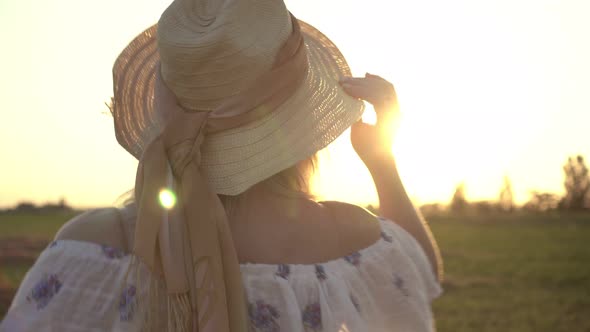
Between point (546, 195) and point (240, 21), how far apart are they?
32231mm

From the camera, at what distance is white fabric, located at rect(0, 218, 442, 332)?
5.78 ft

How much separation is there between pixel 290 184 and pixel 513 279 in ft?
36.0

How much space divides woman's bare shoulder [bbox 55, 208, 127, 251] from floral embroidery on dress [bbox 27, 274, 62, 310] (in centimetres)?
11

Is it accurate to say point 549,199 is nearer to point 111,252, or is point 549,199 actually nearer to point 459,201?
point 459,201

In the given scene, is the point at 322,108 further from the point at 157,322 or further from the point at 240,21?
the point at 157,322

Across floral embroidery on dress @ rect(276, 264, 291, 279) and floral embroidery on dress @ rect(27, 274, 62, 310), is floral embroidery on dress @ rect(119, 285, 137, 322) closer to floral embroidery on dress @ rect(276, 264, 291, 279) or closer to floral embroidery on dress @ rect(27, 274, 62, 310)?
floral embroidery on dress @ rect(27, 274, 62, 310)

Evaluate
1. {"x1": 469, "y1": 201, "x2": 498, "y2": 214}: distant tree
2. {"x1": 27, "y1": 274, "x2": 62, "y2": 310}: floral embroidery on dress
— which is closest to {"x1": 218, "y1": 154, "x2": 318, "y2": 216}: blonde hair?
{"x1": 27, "y1": 274, "x2": 62, "y2": 310}: floral embroidery on dress

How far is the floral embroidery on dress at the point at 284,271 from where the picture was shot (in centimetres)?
→ 187

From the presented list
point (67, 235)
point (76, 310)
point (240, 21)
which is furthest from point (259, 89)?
point (76, 310)

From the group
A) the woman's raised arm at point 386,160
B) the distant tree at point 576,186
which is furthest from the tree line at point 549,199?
the woman's raised arm at point 386,160

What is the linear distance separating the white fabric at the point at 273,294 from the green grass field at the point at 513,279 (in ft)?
20.9

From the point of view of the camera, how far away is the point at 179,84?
1.93 m

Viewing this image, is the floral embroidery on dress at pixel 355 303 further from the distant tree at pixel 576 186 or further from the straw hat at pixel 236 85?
the distant tree at pixel 576 186

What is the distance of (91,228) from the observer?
180 centimetres
